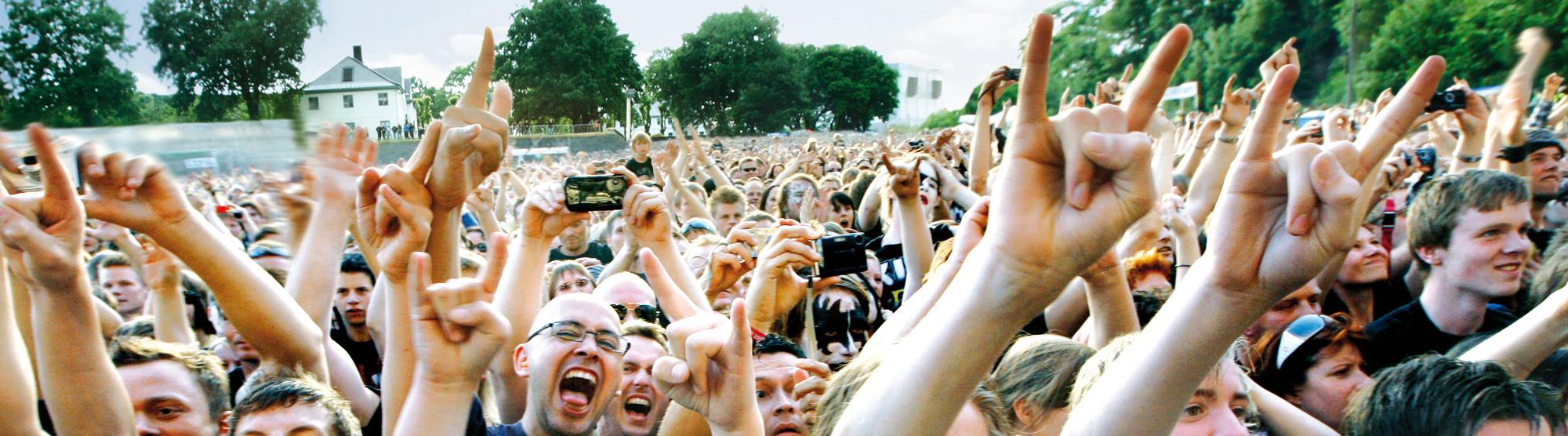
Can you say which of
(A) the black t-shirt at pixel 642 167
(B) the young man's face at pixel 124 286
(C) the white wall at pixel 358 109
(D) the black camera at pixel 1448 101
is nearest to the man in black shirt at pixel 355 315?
(B) the young man's face at pixel 124 286

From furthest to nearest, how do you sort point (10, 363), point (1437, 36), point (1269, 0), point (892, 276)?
point (1269, 0) → point (1437, 36) → point (892, 276) → point (10, 363)

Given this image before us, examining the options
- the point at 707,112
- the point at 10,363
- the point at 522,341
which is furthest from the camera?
the point at 707,112

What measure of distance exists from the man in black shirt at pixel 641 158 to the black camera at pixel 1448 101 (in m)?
5.82

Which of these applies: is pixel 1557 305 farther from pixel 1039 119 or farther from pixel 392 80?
pixel 392 80

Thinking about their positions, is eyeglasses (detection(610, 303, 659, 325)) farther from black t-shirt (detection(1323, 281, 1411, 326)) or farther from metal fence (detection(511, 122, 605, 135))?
black t-shirt (detection(1323, 281, 1411, 326))

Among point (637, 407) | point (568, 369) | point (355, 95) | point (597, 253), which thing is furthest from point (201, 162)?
point (597, 253)

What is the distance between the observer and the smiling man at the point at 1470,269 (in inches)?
131

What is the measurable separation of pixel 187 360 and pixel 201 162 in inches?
43.5

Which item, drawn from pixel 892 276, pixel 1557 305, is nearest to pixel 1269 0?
pixel 892 276

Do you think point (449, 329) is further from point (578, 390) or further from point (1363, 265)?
point (1363, 265)

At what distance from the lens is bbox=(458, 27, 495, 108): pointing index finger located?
2.74m

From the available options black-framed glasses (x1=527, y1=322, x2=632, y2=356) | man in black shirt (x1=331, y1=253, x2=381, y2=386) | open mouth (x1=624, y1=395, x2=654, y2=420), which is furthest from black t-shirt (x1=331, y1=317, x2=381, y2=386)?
open mouth (x1=624, y1=395, x2=654, y2=420)

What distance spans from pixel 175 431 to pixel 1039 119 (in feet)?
7.32

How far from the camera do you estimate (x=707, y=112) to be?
27.7ft
